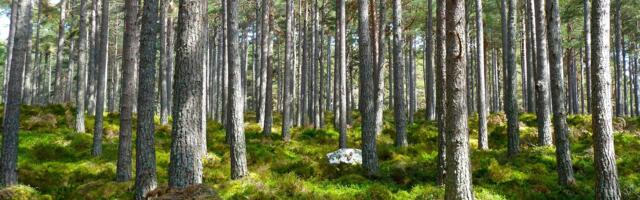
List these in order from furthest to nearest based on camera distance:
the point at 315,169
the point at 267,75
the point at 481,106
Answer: the point at 267,75 < the point at 481,106 < the point at 315,169

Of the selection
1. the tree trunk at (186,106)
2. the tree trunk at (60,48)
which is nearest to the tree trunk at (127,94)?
the tree trunk at (186,106)

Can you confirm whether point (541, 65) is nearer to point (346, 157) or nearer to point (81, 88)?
point (346, 157)

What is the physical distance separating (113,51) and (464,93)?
35070 mm

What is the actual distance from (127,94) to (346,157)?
610cm

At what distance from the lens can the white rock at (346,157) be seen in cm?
1317

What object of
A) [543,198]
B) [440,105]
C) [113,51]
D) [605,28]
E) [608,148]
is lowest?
[543,198]

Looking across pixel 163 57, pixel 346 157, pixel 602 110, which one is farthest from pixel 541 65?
pixel 163 57

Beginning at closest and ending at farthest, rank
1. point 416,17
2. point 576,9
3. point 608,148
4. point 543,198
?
point 608,148 → point 543,198 → point 576,9 → point 416,17

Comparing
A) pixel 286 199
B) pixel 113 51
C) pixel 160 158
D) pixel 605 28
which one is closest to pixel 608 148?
pixel 605 28

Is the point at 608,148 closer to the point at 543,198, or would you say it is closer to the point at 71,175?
the point at 543,198

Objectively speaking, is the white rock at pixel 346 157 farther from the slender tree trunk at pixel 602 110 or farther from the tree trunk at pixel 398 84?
the slender tree trunk at pixel 602 110

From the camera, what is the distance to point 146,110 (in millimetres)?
10266

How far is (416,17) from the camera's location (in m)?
28.0

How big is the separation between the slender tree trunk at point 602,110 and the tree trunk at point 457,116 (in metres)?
3.07
